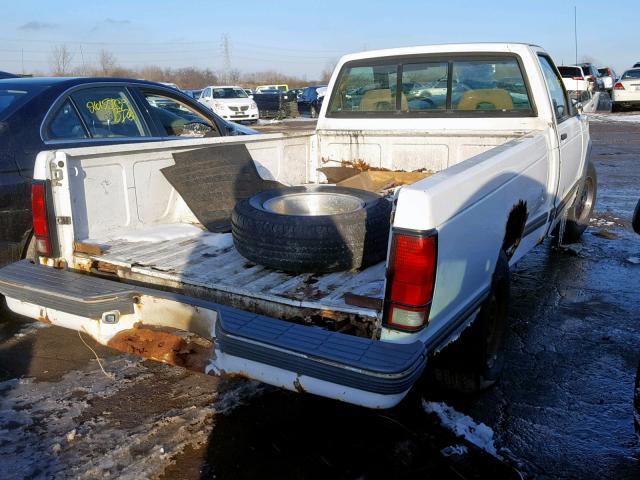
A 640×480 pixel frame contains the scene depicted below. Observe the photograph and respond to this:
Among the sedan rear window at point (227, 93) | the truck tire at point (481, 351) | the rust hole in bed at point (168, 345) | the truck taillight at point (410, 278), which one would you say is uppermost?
the sedan rear window at point (227, 93)

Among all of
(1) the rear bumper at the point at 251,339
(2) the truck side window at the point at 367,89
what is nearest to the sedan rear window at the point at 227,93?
(2) the truck side window at the point at 367,89

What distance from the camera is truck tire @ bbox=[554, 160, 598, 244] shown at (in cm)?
615

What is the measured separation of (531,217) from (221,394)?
2298mm

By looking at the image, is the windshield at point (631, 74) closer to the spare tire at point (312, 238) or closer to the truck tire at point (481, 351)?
the truck tire at point (481, 351)

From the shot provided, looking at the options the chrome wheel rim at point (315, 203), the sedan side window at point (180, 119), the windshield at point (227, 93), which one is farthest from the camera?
the windshield at point (227, 93)

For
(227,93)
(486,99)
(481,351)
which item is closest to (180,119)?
(486,99)

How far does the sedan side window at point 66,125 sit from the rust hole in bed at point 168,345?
244 centimetres

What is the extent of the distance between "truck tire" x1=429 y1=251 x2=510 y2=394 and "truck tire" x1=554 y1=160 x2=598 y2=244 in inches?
116

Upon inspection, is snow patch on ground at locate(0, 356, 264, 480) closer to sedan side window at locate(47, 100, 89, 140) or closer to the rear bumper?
the rear bumper

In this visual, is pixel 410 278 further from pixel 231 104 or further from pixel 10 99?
pixel 231 104

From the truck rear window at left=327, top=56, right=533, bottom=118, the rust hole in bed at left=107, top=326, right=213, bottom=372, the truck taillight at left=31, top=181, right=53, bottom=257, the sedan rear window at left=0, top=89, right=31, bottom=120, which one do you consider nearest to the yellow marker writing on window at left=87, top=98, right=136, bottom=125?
the sedan rear window at left=0, top=89, right=31, bottom=120

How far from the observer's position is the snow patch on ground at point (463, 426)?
9.61 ft

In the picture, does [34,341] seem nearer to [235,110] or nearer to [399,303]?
[399,303]

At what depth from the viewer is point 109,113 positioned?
17.2ft
